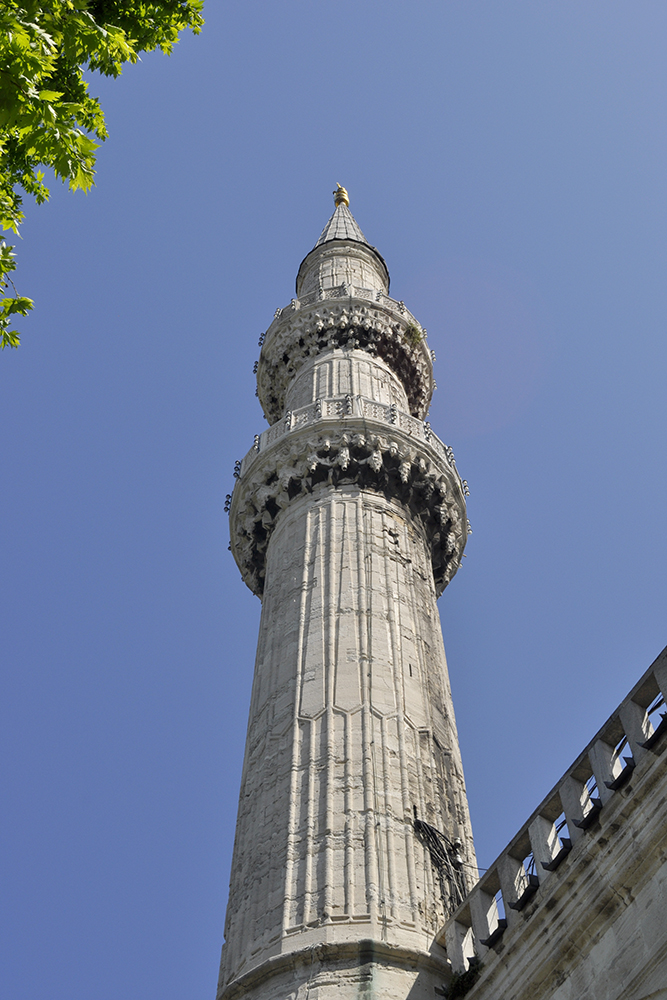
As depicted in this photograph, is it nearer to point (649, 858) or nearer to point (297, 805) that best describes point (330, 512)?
point (297, 805)

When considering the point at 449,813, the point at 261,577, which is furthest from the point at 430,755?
the point at 261,577

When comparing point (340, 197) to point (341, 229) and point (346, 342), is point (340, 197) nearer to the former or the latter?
point (341, 229)

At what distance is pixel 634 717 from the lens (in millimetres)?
10914

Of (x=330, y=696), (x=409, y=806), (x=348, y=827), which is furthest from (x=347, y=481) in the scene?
(x=348, y=827)

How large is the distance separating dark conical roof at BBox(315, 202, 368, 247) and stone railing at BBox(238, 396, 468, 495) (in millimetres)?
11965

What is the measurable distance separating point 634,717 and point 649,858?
1583 mm

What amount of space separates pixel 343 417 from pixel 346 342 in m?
5.05

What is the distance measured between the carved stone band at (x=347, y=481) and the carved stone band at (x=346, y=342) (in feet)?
16.7

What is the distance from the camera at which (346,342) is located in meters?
25.3

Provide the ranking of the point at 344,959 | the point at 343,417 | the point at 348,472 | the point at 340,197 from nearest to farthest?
the point at 344,959
the point at 348,472
the point at 343,417
the point at 340,197

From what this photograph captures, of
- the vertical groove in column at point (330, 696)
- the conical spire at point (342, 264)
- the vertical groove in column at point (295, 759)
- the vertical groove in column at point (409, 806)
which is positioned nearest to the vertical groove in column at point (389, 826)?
the vertical groove in column at point (409, 806)

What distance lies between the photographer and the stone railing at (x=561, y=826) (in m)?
10.5

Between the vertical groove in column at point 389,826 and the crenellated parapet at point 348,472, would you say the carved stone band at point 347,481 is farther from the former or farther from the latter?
the vertical groove in column at point 389,826

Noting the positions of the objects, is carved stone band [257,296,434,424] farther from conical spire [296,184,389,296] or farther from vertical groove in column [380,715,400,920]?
vertical groove in column [380,715,400,920]
